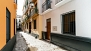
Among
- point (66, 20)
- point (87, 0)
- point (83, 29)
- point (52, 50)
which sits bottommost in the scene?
point (52, 50)

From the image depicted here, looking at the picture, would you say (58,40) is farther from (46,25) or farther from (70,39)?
(46,25)

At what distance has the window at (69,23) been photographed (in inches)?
293

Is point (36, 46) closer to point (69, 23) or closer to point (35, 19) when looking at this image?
point (69, 23)

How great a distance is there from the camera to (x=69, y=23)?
7.96m

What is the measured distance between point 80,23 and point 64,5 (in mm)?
2452

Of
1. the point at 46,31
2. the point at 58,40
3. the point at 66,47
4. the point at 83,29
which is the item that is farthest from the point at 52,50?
the point at 46,31

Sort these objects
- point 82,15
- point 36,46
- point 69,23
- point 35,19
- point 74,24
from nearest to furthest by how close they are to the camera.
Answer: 1. point 82,15
2. point 74,24
3. point 69,23
4. point 36,46
5. point 35,19

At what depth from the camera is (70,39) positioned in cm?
727

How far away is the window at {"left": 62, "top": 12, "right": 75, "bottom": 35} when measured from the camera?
744 cm

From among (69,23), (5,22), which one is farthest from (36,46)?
(5,22)

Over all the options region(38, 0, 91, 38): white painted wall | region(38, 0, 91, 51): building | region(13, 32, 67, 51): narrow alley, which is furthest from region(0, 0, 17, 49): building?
region(38, 0, 91, 38): white painted wall

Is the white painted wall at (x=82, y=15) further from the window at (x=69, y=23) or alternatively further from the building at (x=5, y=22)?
the building at (x=5, y=22)

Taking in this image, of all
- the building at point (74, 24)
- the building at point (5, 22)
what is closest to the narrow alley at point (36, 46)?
the building at point (74, 24)

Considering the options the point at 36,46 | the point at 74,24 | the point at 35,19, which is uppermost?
the point at 35,19
